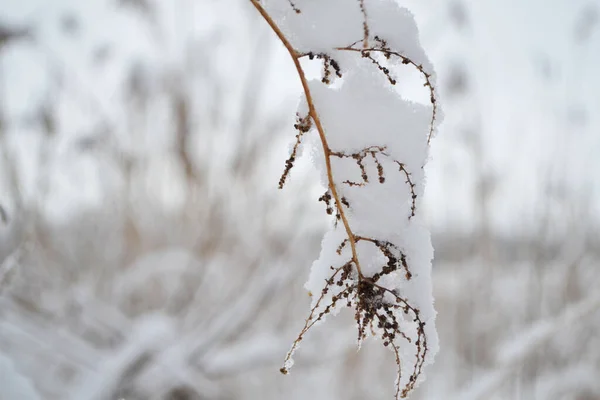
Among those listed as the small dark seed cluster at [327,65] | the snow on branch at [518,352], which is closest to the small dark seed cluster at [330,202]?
the small dark seed cluster at [327,65]

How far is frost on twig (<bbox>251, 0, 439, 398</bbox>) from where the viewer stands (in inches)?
21.0

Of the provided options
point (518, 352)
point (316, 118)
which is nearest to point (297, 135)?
point (316, 118)

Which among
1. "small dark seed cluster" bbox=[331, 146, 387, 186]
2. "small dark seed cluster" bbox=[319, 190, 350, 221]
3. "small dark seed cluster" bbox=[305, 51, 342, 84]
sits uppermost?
"small dark seed cluster" bbox=[305, 51, 342, 84]

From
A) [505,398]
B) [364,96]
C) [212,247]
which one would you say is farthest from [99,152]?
[505,398]

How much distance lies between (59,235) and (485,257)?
3.03m

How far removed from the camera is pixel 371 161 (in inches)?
22.3

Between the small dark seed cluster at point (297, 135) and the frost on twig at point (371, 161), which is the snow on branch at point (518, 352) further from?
the small dark seed cluster at point (297, 135)

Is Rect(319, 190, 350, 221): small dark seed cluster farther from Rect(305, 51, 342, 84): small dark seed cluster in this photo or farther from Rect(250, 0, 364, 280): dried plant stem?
Rect(305, 51, 342, 84): small dark seed cluster

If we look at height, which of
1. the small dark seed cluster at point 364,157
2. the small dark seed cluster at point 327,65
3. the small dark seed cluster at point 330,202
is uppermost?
the small dark seed cluster at point 327,65

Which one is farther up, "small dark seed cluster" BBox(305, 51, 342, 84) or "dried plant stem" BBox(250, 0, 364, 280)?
"small dark seed cluster" BBox(305, 51, 342, 84)

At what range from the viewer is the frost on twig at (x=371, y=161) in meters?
0.53

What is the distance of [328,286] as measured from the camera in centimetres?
56

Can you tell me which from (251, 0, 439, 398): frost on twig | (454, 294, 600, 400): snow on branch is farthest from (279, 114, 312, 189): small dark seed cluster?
(454, 294, 600, 400): snow on branch

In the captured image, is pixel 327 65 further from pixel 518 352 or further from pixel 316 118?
pixel 518 352
